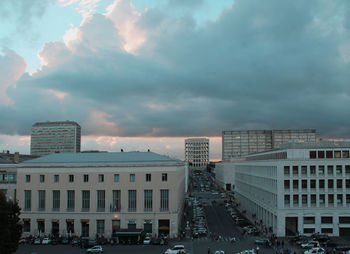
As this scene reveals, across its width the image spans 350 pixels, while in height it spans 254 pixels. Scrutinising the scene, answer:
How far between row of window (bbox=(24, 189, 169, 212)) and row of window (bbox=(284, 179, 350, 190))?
2171 cm

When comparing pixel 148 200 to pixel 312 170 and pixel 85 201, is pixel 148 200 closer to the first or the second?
pixel 85 201

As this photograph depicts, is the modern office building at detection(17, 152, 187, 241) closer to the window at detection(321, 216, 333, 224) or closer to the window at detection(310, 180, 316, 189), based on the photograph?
the window at detection(310, 180, 316, 189)

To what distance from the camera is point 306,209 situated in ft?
205

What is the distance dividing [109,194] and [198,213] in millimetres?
37810

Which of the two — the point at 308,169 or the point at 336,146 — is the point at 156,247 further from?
the point at 336,146

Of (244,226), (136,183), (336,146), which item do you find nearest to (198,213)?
(244,226)

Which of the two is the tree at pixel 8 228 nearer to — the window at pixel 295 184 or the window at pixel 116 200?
the window at pixel 116 200

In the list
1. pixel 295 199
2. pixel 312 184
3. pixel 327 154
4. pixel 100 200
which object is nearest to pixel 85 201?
pixel 100 200

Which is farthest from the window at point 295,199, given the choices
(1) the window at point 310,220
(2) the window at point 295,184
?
(1) the window at point 310,220

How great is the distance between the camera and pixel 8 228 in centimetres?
3938

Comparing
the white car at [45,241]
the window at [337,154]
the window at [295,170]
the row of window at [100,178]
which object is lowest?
the white car at [45,241]

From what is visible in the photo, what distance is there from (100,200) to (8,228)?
1011 inches

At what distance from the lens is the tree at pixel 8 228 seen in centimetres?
3872

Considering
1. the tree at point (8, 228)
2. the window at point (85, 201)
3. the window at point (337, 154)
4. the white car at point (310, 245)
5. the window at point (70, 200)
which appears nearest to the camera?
the tree at point (8, 228)
